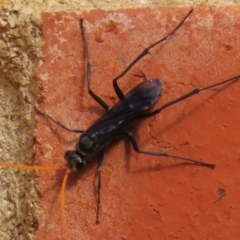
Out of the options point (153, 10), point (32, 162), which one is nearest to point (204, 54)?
point (153, 10)

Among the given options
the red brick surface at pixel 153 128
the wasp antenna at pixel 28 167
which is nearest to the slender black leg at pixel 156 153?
the red brick surface at pixel 153 128

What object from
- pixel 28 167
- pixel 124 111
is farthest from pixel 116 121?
pixel 28 167

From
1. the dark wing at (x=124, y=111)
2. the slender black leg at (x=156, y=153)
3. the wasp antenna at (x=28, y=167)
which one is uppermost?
the dark wing at (x=124, y=111)

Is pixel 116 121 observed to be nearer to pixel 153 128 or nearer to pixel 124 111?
pixel 124 111

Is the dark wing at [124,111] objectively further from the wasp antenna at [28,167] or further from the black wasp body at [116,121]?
the wasp antenna at [28,167]

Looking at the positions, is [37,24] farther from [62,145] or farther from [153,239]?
[153,239]

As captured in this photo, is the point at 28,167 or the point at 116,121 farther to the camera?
the point at 116,121
